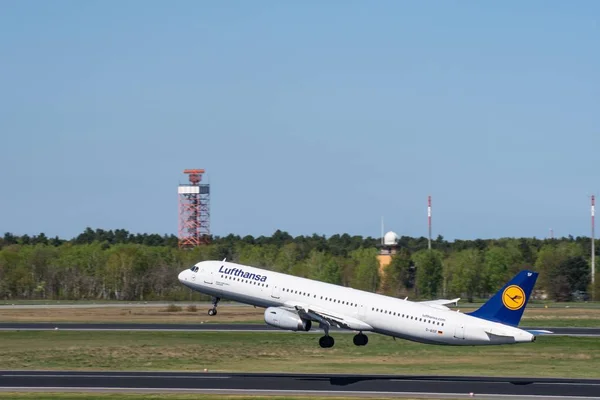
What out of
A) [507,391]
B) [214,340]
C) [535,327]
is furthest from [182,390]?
[535,327]

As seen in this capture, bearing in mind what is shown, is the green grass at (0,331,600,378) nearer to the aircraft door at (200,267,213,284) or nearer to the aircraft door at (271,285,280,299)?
the aircraft door at (271,285,280,299)

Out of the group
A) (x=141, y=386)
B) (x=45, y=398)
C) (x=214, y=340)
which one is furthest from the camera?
(x=214, y=340)

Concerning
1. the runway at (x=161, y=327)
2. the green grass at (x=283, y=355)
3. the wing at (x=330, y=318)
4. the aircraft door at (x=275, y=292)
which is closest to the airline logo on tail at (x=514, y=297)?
the green grass at (x=283, y=355)

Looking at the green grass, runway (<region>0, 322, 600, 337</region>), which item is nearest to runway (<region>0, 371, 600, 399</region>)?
the green grass

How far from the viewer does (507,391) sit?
2557 inches

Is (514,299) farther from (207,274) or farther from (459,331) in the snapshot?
(207,274)

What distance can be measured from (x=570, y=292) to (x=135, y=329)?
349 feet

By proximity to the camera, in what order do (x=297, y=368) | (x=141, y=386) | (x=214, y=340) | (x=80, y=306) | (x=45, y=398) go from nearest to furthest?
(x=45, y=398), (x=141, y=386), (x=297, y=368), (x=214, y=340), (x=80, y=306)

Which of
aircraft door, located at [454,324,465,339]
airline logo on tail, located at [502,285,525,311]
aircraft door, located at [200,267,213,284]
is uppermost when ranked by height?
aircraft door, located at [200,267,213,284]

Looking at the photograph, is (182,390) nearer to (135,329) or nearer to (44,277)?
(135,329)

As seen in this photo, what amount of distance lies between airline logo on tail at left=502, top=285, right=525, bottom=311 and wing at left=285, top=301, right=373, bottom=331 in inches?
401

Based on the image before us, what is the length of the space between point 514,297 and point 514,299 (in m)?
0.13

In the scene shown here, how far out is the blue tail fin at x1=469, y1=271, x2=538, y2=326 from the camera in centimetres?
7081

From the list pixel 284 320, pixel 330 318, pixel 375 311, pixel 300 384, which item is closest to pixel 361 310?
pixel 375 311
